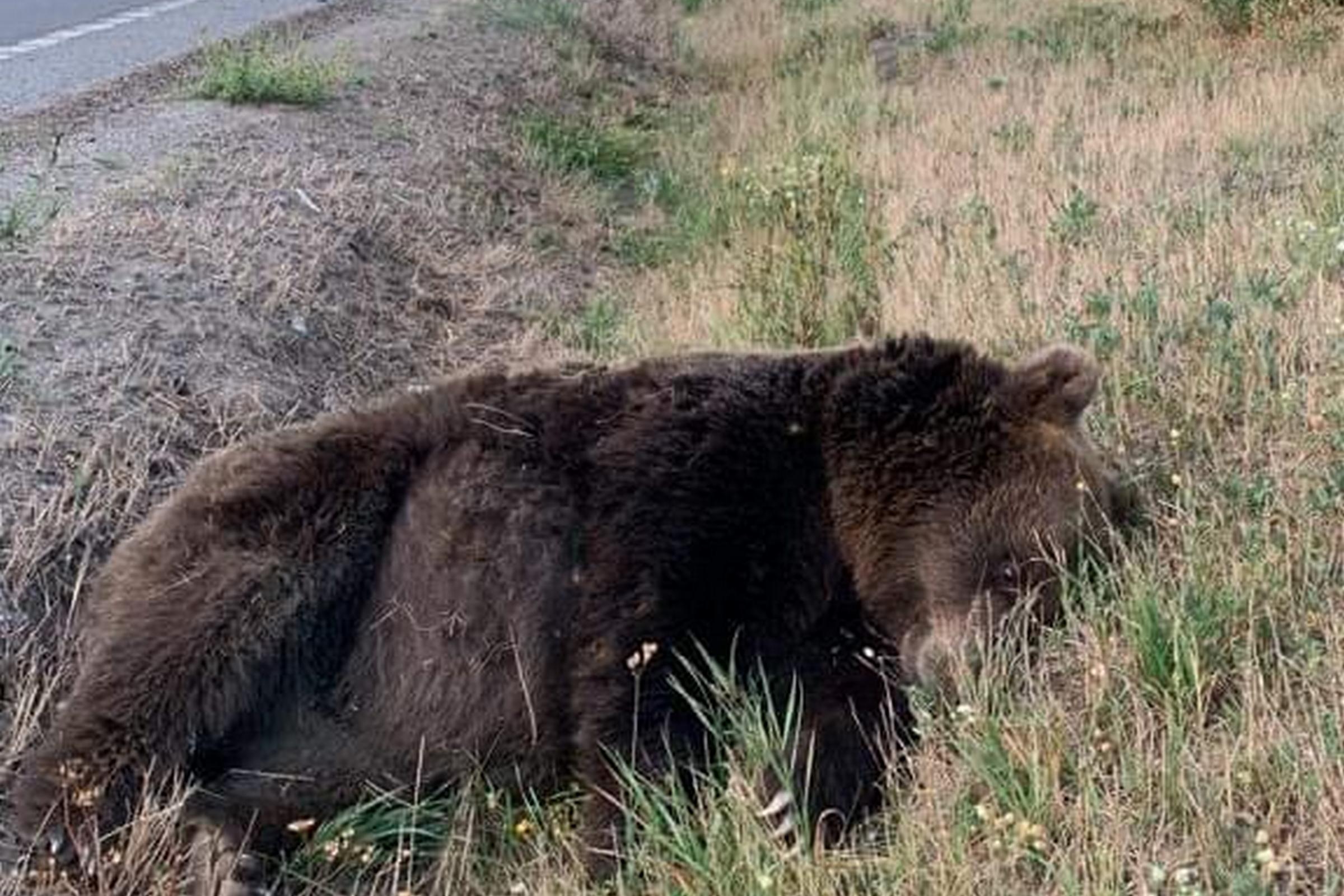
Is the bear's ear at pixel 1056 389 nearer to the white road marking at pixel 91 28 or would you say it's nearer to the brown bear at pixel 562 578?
the brown bear at pixel 562 578

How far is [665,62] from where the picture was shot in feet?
57.3

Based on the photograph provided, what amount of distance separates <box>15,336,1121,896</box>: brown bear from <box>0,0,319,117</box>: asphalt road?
6576 millimetres

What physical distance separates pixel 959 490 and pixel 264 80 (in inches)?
274

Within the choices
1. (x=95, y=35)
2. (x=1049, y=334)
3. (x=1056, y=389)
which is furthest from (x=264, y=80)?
(x=1056, y=389)

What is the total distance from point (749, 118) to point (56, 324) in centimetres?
819

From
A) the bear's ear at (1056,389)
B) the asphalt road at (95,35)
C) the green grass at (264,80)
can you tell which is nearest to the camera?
the bear's ear at (1056,389)

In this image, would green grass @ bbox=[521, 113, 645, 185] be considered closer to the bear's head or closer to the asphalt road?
the asphalt road

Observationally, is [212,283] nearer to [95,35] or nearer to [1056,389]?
[1056,389]

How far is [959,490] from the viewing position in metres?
4.53

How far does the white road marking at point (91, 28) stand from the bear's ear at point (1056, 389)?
10145 mm

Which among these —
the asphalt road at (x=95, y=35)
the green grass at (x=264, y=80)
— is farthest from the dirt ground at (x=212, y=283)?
the asphalt road at (x=95, y=35)

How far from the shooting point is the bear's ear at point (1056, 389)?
4621 mm

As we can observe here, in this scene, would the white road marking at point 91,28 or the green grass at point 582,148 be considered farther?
the white road marking at point 91,28

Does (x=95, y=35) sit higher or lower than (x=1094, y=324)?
lower
